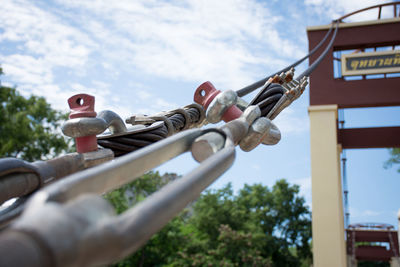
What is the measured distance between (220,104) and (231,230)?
37.3 ft

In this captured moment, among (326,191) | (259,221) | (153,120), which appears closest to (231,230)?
(259,221)

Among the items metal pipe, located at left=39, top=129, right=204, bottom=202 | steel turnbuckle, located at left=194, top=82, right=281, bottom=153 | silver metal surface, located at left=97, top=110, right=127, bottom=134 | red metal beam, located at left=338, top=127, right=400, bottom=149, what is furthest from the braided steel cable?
red metal beam, located at left=338, top=127, right=400, bottom=149

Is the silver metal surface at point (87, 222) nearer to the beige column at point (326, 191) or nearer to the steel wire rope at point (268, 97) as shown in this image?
the steel wire rope at point (268, 97)

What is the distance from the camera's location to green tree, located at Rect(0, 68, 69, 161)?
1040 cm

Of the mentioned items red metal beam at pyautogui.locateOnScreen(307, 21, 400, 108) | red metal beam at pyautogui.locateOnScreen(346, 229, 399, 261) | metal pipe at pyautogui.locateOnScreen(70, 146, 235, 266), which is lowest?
red metal beam at pyautogui.locateOnScreen(346, 229, 399, 261)

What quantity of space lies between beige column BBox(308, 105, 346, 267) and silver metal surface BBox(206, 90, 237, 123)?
18.2 feet

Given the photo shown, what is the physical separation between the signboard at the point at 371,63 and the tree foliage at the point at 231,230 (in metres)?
6.32

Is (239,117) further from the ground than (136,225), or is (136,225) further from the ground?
(239,117)

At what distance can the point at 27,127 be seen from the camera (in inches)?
442

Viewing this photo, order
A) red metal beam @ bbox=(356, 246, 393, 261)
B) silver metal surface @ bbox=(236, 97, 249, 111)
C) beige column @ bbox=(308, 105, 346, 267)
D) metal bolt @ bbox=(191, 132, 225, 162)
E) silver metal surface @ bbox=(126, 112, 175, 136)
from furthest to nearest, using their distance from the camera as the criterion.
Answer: red metal beam @ bbox=(356, 246, 393, 261) < beige column @ bbox=(308, 105, 346, 267) < silver metal surface @ bbox=(126, 112, 175, 136) < silver metal surface @ bbox=(236, 97, 249, 111) < metal bolt @ bbox=(191, 132, 225, 162)

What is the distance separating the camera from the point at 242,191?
15.0m

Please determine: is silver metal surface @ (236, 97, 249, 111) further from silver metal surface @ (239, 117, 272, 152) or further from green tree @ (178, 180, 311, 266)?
green tree @ (178, 180, 311, 266)

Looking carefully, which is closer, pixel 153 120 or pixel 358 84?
pixel 153 120

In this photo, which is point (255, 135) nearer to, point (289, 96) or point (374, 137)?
point (289, 96)
